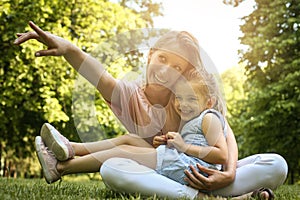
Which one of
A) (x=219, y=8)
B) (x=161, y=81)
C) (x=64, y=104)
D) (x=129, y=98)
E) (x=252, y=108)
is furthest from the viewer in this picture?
(x=252, y=108)

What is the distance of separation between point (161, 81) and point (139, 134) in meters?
0.37

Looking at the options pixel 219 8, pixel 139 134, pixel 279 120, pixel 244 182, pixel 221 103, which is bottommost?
pixel 279 120

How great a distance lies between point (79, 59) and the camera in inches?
102

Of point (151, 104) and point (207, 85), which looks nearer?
point (207, 85)

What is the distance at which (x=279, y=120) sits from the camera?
10.6m

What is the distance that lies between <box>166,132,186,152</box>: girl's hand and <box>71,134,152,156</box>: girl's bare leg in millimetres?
221

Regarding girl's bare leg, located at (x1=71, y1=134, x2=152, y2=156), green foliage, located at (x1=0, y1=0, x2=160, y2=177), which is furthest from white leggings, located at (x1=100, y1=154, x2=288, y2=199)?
green foliage, located at (x1=0, y1=0, x2=160, y2=177)

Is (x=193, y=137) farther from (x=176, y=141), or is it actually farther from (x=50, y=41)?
(x=50, y=41)

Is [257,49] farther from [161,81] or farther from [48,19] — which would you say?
[161,81]

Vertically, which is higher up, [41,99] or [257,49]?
[257,49]

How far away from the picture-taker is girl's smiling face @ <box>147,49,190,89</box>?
98.0 inches

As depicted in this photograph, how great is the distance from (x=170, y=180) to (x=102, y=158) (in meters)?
0.48

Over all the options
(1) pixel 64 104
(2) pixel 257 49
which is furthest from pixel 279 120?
(1) pixel 64 104

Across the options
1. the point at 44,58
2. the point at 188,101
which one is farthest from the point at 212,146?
the point at 44,58
